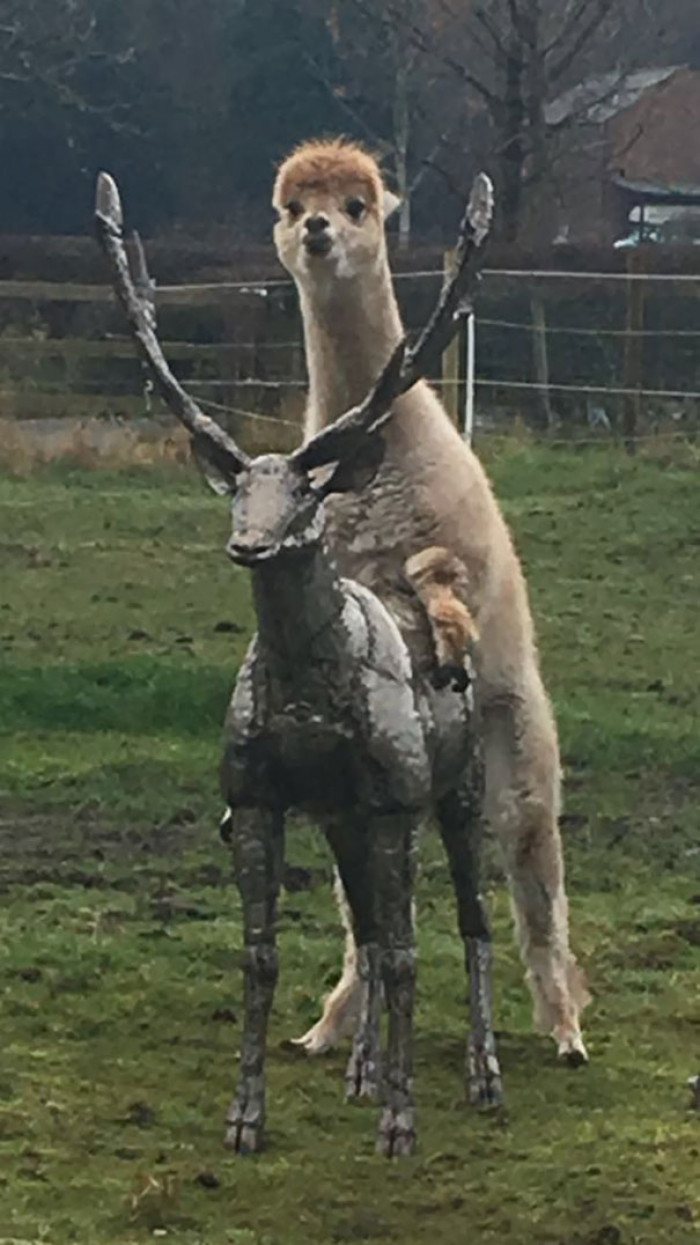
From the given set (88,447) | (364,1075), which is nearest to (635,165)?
(88,447)

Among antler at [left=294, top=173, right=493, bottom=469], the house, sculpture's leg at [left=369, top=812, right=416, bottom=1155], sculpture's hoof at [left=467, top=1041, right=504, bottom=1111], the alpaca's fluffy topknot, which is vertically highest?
the alpaca's fluffy topknot

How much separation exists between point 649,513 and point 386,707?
10.6 metres

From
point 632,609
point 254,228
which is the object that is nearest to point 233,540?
point 632,609

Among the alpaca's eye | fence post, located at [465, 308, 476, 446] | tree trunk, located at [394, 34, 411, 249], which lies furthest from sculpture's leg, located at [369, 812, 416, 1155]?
tree trunk, located at [394, 34, 411, 249]

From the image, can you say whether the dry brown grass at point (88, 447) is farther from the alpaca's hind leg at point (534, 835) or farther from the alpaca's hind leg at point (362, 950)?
the alpaca's hind leg at point (362, 950)

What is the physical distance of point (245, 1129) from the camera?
5777 mm

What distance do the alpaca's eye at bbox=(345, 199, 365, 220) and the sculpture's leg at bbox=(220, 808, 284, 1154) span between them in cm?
225

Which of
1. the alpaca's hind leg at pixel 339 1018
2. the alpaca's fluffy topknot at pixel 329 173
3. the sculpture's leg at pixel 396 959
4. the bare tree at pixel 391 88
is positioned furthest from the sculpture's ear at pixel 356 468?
the bare tree at pixel 391 88

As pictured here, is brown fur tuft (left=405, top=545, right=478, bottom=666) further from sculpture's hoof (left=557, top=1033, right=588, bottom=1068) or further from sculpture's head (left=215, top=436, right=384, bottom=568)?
sculpture's hoof (left=557, top=1033, right=588, bottom=1068)

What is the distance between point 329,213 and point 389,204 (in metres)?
0.50

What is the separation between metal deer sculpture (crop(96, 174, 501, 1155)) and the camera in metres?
5.55

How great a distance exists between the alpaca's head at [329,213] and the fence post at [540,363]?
12754 mm

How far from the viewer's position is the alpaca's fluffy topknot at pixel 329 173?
24.8ft

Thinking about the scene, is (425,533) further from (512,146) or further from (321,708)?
(512,146)
